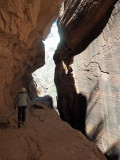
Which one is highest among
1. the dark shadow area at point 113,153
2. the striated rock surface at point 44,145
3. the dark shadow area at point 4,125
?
the dark shadow area at point 4,125

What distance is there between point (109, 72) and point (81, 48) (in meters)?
2.77

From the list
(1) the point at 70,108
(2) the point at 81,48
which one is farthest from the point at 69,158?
(1) the point at 70,108

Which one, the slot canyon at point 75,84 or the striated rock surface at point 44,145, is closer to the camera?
the striated rock surface at point 44,145

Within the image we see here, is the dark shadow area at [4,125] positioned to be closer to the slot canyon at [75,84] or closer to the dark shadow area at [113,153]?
the slot canyon at [75,84]

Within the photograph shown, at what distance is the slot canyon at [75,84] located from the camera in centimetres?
262

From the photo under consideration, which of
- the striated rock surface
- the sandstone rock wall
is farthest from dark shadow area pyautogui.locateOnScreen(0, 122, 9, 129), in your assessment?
the sandstone rock wall

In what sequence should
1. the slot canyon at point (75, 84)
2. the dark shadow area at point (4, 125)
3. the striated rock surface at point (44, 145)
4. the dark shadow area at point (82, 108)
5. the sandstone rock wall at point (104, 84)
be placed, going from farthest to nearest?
the dark shadow area at point (82, 108) < the sandstone rock wall at point (104, 84) < the dark shadow area at point (4, 125) < the slot canyon at point (75, 84) < the striated rock surface at point (44, 145)

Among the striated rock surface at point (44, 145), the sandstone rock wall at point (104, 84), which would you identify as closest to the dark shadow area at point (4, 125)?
the striated rock surface at point (44, 145)

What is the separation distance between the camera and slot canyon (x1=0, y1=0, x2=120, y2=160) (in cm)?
262

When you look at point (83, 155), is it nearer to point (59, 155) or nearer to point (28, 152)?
point (59, 155)

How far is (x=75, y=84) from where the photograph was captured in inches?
296

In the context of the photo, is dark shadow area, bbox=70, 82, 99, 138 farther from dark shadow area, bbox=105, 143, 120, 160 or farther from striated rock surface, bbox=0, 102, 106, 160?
striated rock surface, bbox=0, 102, 106, 160

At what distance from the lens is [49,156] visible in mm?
2211

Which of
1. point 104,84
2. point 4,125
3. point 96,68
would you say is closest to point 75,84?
point 96,68
